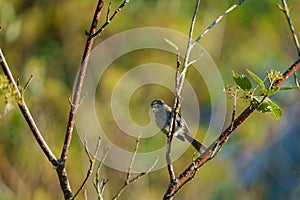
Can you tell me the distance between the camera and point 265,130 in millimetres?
7719

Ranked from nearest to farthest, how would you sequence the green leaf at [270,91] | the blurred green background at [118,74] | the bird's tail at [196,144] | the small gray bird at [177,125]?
the green leaf at [270,91] → the bird's tail at [196,144] → the small gray bird at [177,125] → the blurred green background at [118,74]

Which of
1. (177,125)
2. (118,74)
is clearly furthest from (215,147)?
(118,74)

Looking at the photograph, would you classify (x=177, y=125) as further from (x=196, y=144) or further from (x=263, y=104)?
(x=263, y=104)

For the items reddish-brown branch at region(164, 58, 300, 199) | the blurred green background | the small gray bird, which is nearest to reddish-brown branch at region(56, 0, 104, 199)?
reddish-brown branch at region(164, 58, 300, 199)

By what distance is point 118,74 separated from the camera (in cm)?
691

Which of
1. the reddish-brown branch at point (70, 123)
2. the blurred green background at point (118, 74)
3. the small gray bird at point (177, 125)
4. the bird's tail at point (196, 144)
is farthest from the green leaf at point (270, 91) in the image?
the blurred green background at point (118, 74)

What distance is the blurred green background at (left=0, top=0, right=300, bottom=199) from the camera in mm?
6090

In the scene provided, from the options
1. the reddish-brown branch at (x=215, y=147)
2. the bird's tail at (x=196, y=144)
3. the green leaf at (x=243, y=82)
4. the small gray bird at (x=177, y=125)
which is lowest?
the reddish-brown branch at (x=215, y=147)

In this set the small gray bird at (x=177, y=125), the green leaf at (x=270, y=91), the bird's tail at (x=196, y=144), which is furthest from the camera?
the small gray bird at (x=177, y=125)

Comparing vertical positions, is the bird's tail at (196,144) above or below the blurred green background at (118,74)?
below

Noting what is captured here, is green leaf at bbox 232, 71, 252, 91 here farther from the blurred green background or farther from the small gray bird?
the blurred green background

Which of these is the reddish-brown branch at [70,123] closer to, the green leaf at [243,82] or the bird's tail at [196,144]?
the green leaf at [243,82]

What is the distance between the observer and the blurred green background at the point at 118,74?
609cm

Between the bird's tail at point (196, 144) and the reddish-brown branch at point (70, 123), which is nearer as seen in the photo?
the reddish-brown branch at point (70, 123)
